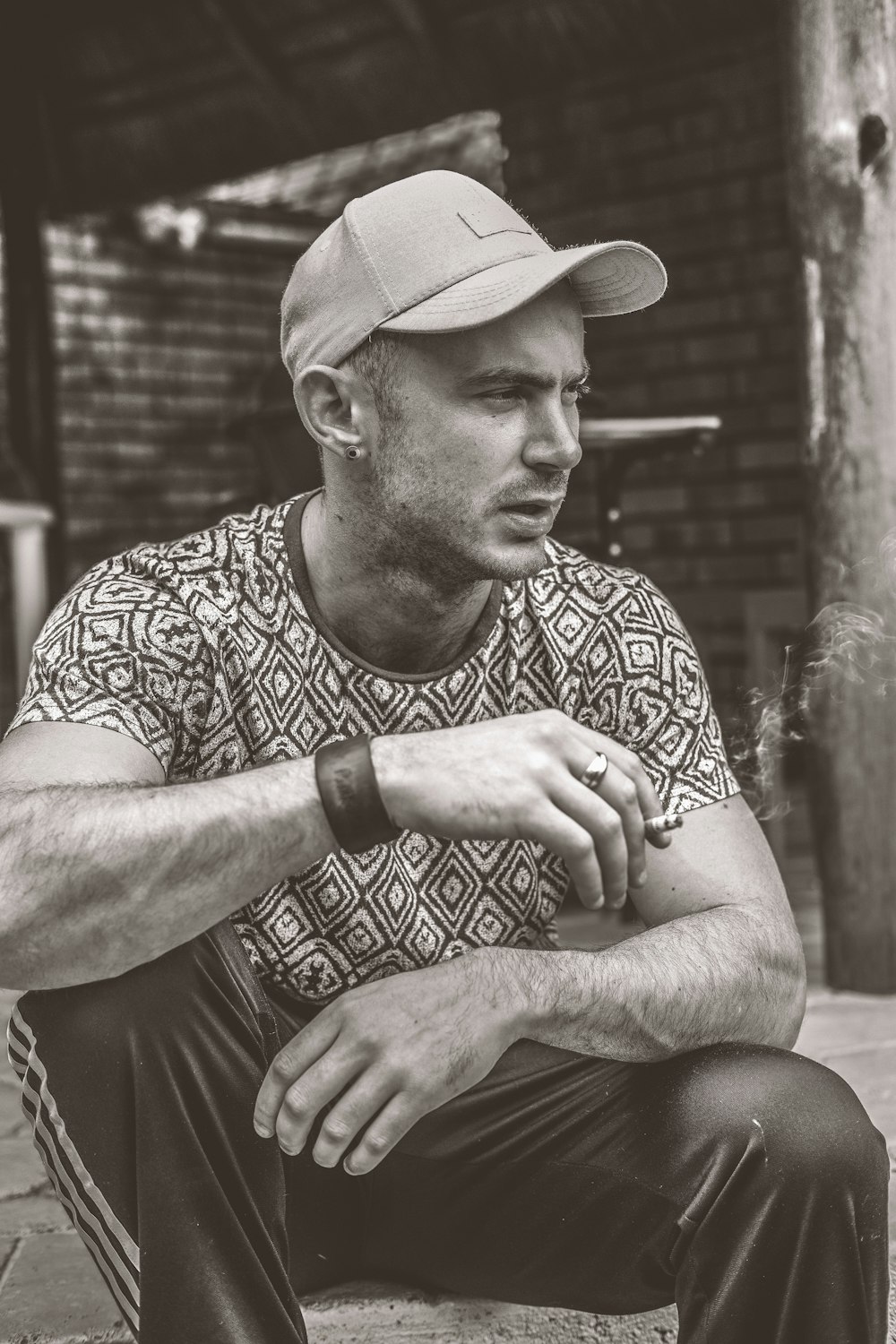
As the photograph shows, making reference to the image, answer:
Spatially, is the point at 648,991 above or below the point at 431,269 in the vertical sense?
below

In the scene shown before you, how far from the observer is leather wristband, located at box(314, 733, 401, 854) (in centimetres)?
169

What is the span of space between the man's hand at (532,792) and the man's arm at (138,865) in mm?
112

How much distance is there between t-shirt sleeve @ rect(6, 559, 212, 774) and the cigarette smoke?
5.84 ft

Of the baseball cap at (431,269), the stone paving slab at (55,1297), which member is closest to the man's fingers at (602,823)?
the baseball cap at (431,269)

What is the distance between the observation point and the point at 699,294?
6699mm

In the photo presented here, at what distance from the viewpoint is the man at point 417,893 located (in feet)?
5.51

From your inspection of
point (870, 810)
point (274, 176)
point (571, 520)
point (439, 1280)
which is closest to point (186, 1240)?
point (439, 1280)

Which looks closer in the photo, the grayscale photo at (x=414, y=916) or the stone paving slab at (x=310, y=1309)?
the grayscale photo at (x=414, y=916)

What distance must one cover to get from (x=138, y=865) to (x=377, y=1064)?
346mm

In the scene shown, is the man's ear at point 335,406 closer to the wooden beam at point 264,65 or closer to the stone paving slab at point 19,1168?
the stone paving slab at point 19,1168

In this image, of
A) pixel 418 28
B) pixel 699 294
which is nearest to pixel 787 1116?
pixel 418 28

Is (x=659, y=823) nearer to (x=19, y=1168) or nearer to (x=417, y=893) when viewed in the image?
(x=417, y=893)

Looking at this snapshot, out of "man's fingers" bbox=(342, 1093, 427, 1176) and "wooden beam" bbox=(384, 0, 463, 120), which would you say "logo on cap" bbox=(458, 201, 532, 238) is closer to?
"man's fingers" bbox=(342, 1093, 427, 1176)

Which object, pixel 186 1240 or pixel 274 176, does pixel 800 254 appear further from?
pixel 274 176
